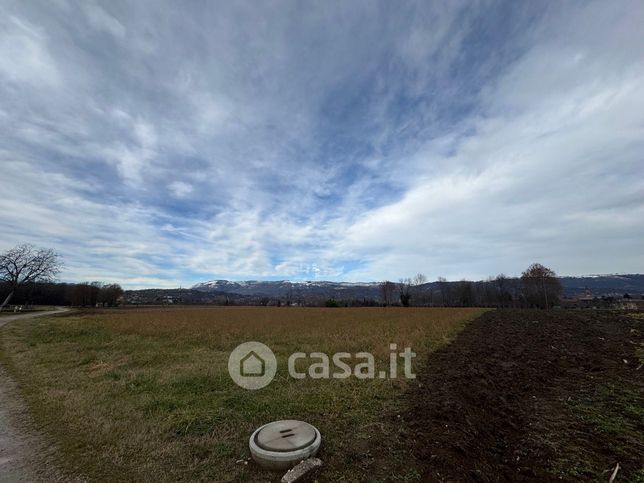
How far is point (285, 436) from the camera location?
4.67m

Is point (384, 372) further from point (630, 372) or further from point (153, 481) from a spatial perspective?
point (630, 372)

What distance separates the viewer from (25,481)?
3830 millimetres

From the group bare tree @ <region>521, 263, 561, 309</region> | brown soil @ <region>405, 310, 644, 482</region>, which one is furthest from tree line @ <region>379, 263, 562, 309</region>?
brown soil @ <region>405, 310, 644, 482</region>

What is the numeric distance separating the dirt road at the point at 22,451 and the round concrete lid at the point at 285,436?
261 cm

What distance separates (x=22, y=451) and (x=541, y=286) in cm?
10163

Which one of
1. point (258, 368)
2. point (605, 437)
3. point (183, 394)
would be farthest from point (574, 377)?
point (183, 394)

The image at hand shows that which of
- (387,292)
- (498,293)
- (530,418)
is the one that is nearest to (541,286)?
(498,293)

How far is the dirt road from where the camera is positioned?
397cm

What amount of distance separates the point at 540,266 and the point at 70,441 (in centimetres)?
10783

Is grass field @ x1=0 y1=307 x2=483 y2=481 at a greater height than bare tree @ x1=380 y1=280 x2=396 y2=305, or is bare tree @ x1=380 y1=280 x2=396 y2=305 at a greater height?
bare tree @ x1=380 y1=280 x2=396 y2=305

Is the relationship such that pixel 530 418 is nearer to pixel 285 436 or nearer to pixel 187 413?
pixel 285 436

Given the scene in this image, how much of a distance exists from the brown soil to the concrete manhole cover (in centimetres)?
163

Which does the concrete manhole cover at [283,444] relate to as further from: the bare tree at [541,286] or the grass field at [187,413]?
the bare tree at [541,286]

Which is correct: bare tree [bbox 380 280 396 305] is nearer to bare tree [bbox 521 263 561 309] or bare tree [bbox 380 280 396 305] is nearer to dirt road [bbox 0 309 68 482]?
bare tree [bbox 521 263 561 309]
